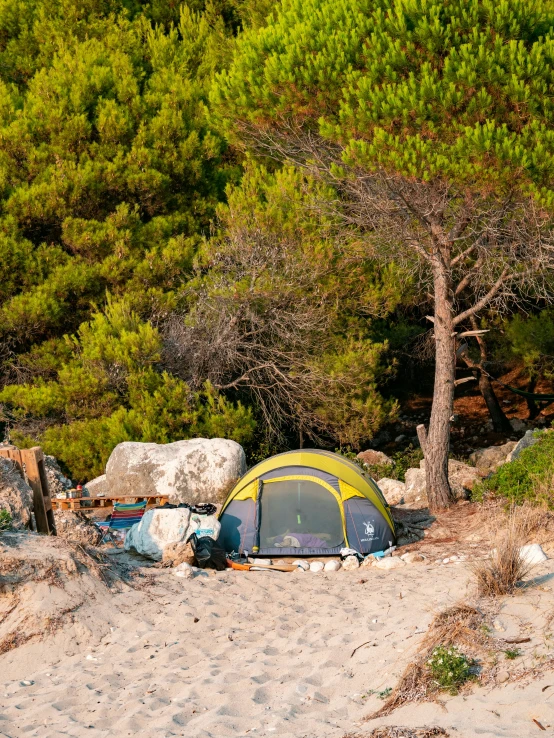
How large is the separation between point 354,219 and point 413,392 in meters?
8.84

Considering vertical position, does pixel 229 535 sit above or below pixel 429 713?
below

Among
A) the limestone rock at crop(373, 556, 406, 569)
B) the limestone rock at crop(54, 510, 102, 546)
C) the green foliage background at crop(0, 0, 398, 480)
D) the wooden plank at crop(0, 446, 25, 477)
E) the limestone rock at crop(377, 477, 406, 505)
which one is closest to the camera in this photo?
the wooden plank at crop(0, 446, 25, 477)

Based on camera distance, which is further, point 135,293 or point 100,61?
point 100,61

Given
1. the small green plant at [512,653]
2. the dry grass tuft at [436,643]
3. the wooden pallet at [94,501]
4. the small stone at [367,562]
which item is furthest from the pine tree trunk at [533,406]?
the small green plant at [512,653]

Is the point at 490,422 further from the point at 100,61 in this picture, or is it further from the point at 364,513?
the point at 100,61

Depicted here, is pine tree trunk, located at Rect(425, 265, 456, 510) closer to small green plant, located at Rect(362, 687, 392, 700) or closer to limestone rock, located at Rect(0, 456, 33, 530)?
limestone rock, located at Rect(0, 456, 33, 530)

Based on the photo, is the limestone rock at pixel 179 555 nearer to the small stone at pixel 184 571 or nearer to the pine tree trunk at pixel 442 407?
the small stone at pixel 184 571

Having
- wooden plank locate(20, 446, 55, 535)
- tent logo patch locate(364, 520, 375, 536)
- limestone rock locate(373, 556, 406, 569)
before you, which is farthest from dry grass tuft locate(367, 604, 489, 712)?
wooden plank locate(20, 446, 55, 535)

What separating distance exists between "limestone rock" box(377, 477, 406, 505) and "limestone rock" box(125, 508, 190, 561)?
11.9 ft

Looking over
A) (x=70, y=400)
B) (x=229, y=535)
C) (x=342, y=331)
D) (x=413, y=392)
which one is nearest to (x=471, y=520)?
(x=229, y=535)

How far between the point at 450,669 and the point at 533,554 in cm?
263

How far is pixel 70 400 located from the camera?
13.1m

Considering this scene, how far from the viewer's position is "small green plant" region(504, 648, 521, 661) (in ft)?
15.0

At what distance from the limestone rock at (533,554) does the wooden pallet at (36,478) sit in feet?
14.4
